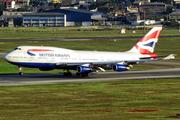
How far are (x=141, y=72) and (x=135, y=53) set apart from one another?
416cm

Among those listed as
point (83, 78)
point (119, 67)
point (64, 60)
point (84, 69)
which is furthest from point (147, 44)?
point (64, 60)

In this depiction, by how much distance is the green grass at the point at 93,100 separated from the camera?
32719mm

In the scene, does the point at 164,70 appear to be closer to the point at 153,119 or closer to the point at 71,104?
the point at 71,104

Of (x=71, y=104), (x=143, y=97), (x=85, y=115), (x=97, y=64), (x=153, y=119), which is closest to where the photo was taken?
(x=153, y=119)

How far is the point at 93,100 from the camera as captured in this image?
41.6m

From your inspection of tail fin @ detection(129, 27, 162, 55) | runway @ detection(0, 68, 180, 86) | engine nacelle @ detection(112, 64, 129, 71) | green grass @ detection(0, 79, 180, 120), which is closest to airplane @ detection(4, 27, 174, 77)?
engine nacelle @ detection(112, 64, 129, 71)

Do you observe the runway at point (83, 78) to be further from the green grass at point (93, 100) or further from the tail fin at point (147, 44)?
the green grass at point (93, 100)

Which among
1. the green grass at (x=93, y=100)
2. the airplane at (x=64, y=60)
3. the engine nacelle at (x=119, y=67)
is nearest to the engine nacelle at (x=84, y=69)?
the airplane at (x=64, y=60)

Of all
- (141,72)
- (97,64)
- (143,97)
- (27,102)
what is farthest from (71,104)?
(141,72)

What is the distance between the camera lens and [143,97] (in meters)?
43.2

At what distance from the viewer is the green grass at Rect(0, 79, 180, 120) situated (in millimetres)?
32719

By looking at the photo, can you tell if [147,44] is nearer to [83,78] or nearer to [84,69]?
[83,78]

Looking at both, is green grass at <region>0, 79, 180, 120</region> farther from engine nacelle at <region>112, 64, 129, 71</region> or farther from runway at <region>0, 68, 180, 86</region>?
engine nacelle at <region>112, 64, 129, 71</region>

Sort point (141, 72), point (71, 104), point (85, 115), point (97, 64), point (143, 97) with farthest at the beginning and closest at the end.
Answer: point (141, 72)
point (97, 64)
point (143, 97)
point (71, 104)
point (85, 115)
